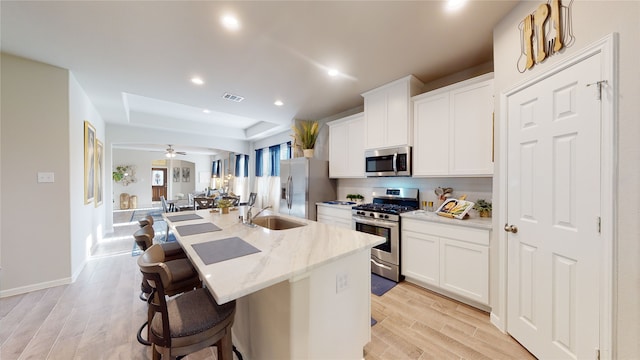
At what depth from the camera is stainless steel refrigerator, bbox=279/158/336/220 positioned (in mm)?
4188

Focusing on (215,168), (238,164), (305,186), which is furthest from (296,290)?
(215,168)

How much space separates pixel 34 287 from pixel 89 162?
76.0 inches

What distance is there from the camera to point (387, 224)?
294 cm

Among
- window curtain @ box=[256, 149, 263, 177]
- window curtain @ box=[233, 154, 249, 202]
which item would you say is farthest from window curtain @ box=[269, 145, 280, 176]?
window curtain @ box=[233, 154, 249, 202]

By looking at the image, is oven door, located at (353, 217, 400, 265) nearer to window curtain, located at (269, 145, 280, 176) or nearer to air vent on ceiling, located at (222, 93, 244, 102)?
air vent on ceiling, located at (222, 93, 244, 102)

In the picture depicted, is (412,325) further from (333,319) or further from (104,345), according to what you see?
(104,345)

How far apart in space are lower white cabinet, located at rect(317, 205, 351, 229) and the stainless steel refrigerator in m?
0.20

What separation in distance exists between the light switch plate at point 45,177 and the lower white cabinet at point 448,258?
447cm

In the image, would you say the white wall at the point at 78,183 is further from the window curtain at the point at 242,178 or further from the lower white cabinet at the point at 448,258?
the window curtain at the point at 242,178

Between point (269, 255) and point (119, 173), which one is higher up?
point (119, 173)

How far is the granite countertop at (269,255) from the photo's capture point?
0.99 metres

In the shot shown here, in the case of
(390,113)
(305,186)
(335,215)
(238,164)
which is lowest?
(335,215)

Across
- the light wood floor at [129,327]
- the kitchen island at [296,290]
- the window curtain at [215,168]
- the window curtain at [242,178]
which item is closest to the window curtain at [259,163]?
the window curtain at [242,178]

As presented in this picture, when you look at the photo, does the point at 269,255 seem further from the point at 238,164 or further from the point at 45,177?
the point at 238,164
